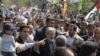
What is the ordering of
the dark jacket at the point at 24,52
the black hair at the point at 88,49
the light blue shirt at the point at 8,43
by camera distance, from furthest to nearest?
the dark jacket at the point at 24,52
the light blue shirt at the point at 8,43
the black hair at the point at 88,49

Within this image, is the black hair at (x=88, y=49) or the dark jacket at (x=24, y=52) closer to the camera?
the black hair at (x=88, y=49)

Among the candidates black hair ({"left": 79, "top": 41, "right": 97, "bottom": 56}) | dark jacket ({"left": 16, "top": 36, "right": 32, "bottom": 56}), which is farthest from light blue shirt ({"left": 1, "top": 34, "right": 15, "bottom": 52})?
black hair ({"left": 79, "top": 41, "right": 97, "bottom": 56})

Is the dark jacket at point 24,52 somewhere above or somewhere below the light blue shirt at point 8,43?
below

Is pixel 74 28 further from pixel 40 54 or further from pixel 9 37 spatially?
pixel 9 37

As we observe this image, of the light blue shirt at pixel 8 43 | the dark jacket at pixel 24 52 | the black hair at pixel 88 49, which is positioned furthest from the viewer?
the dark jacket at pixel 24 52

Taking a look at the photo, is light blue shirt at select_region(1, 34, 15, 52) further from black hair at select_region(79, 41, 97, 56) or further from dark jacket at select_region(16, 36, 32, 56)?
black hair at select_region(79, 41, 97, 56)

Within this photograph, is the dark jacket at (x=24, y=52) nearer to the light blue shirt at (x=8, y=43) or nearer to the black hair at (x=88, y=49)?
the light blue shirt at (x=8, y=43)

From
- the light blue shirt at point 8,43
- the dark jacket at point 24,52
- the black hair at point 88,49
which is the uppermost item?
the black hair at point 88,49

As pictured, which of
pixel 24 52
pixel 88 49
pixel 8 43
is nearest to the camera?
pixel 88 49

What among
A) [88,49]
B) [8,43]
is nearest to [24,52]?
[8,43]

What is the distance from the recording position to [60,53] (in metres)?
4.88

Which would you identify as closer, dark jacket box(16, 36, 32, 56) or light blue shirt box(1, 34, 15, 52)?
light blue shirt box(1, 34, 15, 52)

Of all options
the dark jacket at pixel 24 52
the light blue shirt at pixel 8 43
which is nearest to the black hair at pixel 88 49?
the light blue shirt at pixel 8 43

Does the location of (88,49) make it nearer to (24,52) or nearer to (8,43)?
(8,43)
